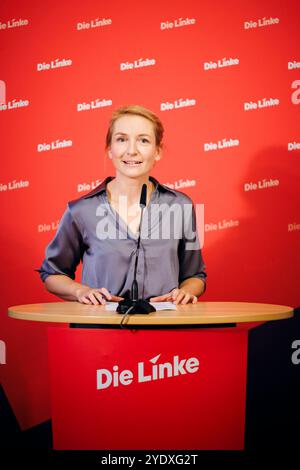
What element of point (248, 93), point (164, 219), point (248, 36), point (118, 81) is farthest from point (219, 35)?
point (164, 219)

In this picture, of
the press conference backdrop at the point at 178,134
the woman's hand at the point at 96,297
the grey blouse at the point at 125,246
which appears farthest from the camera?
the press conference backdrop at the point at 178,134

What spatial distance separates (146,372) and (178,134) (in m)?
2.10

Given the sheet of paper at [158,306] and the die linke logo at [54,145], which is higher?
the die linke logo at [54,145]

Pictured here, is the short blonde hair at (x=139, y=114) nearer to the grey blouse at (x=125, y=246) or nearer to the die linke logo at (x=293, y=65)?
the grey blouse at (x=125, y=246)

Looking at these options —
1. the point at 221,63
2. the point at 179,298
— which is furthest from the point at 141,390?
the point at 221,63

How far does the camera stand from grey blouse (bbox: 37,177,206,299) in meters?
2.53

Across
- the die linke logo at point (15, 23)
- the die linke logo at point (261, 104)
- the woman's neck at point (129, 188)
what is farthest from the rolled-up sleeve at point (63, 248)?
the die linke logo at point (15, 23)

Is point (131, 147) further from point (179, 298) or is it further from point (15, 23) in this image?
point (15, 23)

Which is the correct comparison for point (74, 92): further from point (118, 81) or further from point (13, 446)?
point (13, 446)

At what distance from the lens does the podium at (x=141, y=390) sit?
6.69 ft

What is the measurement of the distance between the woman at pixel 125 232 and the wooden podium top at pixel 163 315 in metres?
0.32

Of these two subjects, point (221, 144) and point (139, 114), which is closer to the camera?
point (139, 114)

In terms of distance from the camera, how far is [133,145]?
2.58 meters

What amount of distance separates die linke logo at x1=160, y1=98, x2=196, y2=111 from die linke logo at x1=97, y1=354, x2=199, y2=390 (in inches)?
84.5
